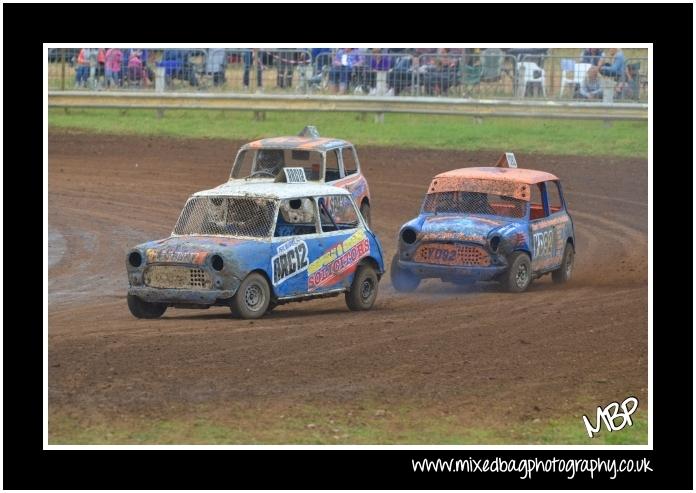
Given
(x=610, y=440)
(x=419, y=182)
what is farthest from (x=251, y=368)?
(x=419, y=182)

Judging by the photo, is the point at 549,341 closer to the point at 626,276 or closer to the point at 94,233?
the point at 626,276

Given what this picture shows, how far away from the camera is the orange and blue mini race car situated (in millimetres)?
15094

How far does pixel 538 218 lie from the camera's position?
53.9ft

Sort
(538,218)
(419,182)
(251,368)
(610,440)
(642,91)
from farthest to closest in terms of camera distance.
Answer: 1. (642,91)
2. (419,182)
3. (538,218)
4. (251,368)
5. (610,440)

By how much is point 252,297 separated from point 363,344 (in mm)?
1545

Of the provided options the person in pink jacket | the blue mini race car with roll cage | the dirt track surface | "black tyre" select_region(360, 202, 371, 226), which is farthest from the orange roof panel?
the person in pink jacket

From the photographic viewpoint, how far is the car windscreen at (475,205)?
15883 mm

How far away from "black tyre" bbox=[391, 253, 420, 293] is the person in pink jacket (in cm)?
1478

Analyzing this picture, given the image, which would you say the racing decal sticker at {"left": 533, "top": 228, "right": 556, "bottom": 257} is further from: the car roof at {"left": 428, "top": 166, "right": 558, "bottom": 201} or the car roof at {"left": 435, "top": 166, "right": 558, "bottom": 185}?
the car roof at {"left": 435, "top": 166, "right": 558, "bottom": 185}


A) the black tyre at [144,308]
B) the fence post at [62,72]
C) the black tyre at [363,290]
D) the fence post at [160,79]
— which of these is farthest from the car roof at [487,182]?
the fence post at [62,72]

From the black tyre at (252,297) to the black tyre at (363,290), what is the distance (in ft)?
4.23

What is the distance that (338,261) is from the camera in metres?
13.7

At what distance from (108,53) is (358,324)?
58.9ft

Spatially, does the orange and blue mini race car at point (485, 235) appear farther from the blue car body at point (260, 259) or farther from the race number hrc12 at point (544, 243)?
the blue car body at point (260, 259)
